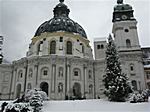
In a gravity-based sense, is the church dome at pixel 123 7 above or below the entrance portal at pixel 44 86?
above

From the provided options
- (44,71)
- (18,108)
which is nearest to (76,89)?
(44,71)

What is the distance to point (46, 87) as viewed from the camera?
4559 cm

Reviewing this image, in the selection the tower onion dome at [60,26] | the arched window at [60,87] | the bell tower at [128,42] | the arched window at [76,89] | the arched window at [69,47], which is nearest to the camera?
the arched window at [60,87]

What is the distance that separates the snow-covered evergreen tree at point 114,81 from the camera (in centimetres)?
3064

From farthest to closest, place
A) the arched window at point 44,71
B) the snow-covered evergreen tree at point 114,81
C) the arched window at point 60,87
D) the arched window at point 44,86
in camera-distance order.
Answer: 1. the arched window at point 44,71
2. the arched window at point 44,86
3. the arched window at point 60,87
4. the snow-covered evergreen tree at point 114,81

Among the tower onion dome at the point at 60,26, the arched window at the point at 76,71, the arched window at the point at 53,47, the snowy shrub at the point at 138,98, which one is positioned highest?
the tower onion dome at the point at 60,26

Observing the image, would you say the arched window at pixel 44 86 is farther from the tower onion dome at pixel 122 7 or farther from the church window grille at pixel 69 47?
the tower onion dome at pixel 122 7

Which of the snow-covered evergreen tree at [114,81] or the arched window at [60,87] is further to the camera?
the arched window at [60,87]

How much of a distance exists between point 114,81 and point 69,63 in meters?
16.8

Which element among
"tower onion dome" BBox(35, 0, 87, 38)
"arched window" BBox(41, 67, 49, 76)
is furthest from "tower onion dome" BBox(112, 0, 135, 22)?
"arched window" BBox(41, 67, 49, 76)

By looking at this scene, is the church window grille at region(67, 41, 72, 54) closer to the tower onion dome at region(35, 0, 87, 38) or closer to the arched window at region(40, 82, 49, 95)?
the tower onion dome at region(35, 0, 87, 38)

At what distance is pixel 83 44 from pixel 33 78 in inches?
613

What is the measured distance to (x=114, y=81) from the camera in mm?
31453

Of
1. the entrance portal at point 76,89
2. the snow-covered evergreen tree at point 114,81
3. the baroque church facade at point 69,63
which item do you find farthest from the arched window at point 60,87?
the snow-covered evergreen tree at point 114,81
